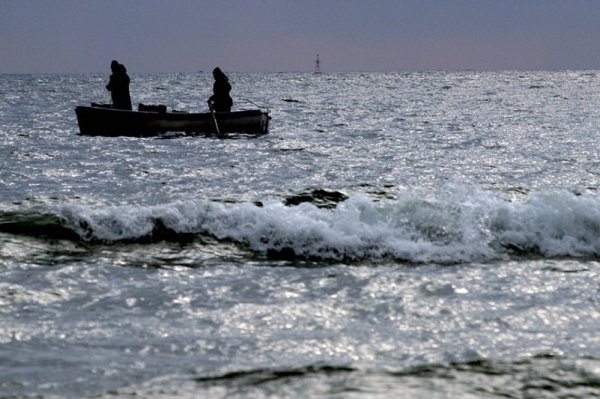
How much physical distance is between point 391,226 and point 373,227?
332 millimetres

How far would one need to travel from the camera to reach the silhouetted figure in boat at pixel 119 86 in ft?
86.6

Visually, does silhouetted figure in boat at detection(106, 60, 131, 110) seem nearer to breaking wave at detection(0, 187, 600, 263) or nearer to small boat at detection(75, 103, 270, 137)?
small boat at detection(75, 103, 270, 137)

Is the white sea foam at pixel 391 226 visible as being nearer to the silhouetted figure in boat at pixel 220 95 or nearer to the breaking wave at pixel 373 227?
the breaking wave at pixel 373 227

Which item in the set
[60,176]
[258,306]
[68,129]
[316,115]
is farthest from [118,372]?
[316,115]

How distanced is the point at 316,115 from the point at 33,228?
3932 cm

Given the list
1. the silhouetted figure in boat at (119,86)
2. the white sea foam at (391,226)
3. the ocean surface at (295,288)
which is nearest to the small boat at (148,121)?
the silhouetted figure in boat at (119,86)

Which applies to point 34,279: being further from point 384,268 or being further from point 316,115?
point 316,115

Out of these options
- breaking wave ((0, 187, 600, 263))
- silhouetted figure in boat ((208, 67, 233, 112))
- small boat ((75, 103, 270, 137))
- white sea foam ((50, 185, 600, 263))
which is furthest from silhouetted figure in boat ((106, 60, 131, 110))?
white sea foam ((50, 185, 600, 263))

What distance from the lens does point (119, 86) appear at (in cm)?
2761

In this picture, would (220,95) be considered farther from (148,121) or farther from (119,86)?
(119,86)

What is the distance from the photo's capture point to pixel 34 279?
8906mm

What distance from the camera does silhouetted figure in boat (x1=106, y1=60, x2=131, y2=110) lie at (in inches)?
1040

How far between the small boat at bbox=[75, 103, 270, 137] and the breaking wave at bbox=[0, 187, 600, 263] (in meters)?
15.8

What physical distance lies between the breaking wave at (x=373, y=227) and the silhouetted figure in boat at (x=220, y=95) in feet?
54.1
